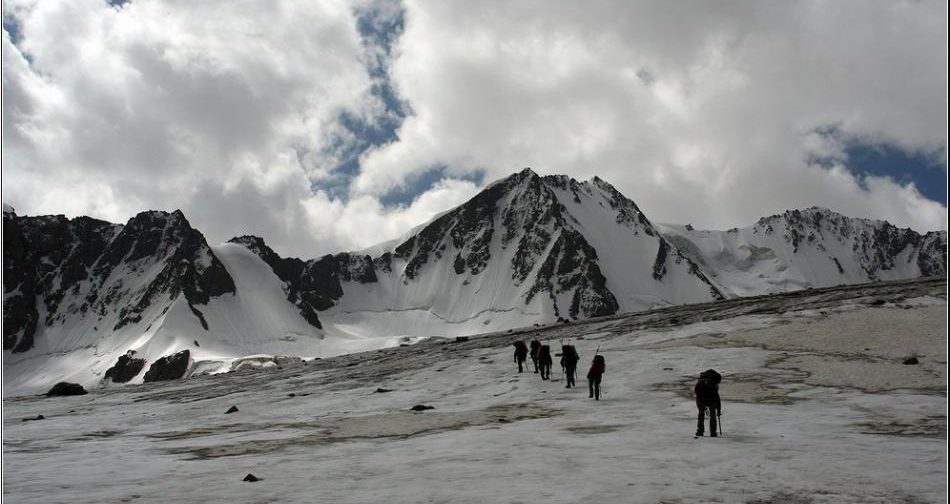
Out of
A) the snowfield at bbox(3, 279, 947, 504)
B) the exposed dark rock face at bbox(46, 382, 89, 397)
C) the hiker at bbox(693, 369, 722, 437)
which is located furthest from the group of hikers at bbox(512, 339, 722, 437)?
the exposed dark rock face at bbox(46, 382, 89, 397)

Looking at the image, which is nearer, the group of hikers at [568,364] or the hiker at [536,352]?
the group of hikers at [568,364]

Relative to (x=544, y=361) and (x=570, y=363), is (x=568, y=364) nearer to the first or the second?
(x=570, y=363)

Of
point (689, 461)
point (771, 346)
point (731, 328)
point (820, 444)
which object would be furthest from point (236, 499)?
point (731, 328)

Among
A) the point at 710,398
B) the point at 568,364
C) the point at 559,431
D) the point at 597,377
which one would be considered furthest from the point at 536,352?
the point at 710,398

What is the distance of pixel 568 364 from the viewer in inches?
1236

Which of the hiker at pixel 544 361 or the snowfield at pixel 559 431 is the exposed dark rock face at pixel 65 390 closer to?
the snowfield at pixel 559 431

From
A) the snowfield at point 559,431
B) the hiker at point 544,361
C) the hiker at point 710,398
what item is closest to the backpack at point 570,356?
the snowfield at point 559,431

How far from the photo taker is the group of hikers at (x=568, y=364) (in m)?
28.0

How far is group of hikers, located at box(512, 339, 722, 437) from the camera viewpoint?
18.5m

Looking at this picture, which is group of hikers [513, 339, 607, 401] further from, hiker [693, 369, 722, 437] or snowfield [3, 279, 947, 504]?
hiker [693, 369, 722, 437]

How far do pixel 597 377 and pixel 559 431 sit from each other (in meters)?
7.84

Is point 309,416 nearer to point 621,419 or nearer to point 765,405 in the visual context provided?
point 621,419

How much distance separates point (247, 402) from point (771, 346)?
28063 mm

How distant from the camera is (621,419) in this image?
2266cm
